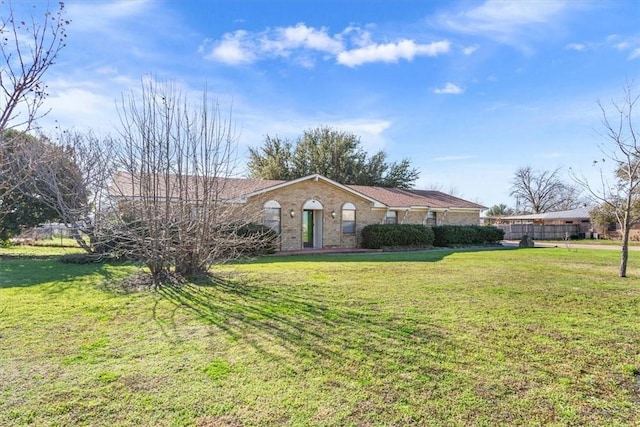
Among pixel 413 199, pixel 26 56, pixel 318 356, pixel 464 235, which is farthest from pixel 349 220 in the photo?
pixel 26 56

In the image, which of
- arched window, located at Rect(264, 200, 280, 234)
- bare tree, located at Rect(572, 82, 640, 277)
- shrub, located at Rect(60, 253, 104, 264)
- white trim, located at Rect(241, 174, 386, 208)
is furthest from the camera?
arched window, located at Rect(264, 200, 280, 234)

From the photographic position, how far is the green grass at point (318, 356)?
3400 mm

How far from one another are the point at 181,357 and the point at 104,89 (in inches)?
295

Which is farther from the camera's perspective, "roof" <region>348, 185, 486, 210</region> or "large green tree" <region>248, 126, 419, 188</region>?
"large green tree" <region>248, 126, 419, 188</region>

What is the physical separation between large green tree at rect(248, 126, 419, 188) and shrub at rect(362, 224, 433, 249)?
1484 centimetres

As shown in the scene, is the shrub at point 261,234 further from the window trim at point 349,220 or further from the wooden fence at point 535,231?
the wooden fence at point 535,231

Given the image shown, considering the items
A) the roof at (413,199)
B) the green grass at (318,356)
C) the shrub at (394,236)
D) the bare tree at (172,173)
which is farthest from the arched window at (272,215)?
the green grass at (318,356)

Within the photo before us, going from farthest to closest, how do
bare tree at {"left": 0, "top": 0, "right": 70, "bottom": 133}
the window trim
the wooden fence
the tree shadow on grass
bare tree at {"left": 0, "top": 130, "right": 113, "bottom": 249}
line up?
the wooden fence
the window trim
bare tree at {"left": 0, "top": 130, "right": 113, "bottom": 249}
the tree shadow on grass
bare tree at {"left": 0, "top": 0, "right": 70, "bottom": 133}

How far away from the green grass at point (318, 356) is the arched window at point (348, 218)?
1310 centimetres

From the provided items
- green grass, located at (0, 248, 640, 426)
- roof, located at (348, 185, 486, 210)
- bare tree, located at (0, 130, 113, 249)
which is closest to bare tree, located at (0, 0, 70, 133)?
green grass, located at (0, 248, 640, 426)

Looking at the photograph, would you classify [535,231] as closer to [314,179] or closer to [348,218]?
[348,218]

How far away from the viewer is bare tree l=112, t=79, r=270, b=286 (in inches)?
355

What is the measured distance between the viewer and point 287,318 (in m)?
6.25

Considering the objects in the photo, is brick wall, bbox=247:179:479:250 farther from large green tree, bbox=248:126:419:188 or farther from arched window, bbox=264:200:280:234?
large green tree, bbox=248:126:419:188
